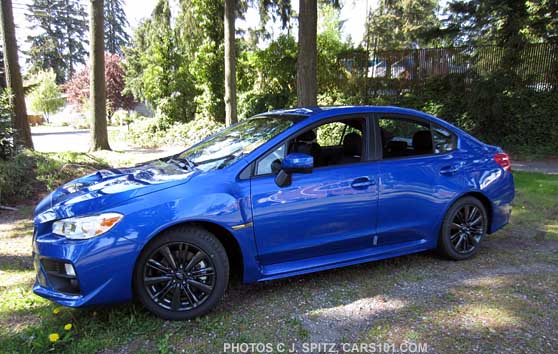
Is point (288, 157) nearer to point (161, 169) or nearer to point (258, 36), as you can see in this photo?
point (161, 169)

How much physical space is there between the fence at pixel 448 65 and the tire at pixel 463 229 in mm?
9581

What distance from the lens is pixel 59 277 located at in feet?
9.57

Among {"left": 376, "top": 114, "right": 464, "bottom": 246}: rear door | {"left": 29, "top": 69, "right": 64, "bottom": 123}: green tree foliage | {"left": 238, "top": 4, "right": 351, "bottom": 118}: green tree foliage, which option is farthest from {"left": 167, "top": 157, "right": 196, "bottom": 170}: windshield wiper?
{"left": 29, "top": 69, "right": 64, "bottom": 123}: green tree foliage

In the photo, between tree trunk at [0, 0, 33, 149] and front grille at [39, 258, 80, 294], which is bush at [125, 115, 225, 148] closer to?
tree trunk at [0, 0, 33, 149]

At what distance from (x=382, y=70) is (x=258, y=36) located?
24.4 ft

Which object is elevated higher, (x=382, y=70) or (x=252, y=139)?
(x=382, y=70)

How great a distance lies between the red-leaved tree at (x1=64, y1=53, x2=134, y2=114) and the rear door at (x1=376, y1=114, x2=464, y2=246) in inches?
1372

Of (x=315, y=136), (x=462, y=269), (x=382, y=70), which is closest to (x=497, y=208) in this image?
(x=462, y=269)

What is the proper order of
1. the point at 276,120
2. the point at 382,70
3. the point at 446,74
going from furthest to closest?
the point at 382,70, the point at 446,74, the point at 276,120

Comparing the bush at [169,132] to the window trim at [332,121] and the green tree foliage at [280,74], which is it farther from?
the window trim at [332,121]

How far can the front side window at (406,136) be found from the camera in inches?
162

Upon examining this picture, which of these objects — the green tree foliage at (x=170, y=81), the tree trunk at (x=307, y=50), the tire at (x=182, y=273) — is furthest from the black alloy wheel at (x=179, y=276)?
the green tree foliage at (x=170, y=81)

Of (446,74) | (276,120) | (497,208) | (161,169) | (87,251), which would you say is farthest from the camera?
(446,74)

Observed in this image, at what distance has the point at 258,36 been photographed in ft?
66.2
